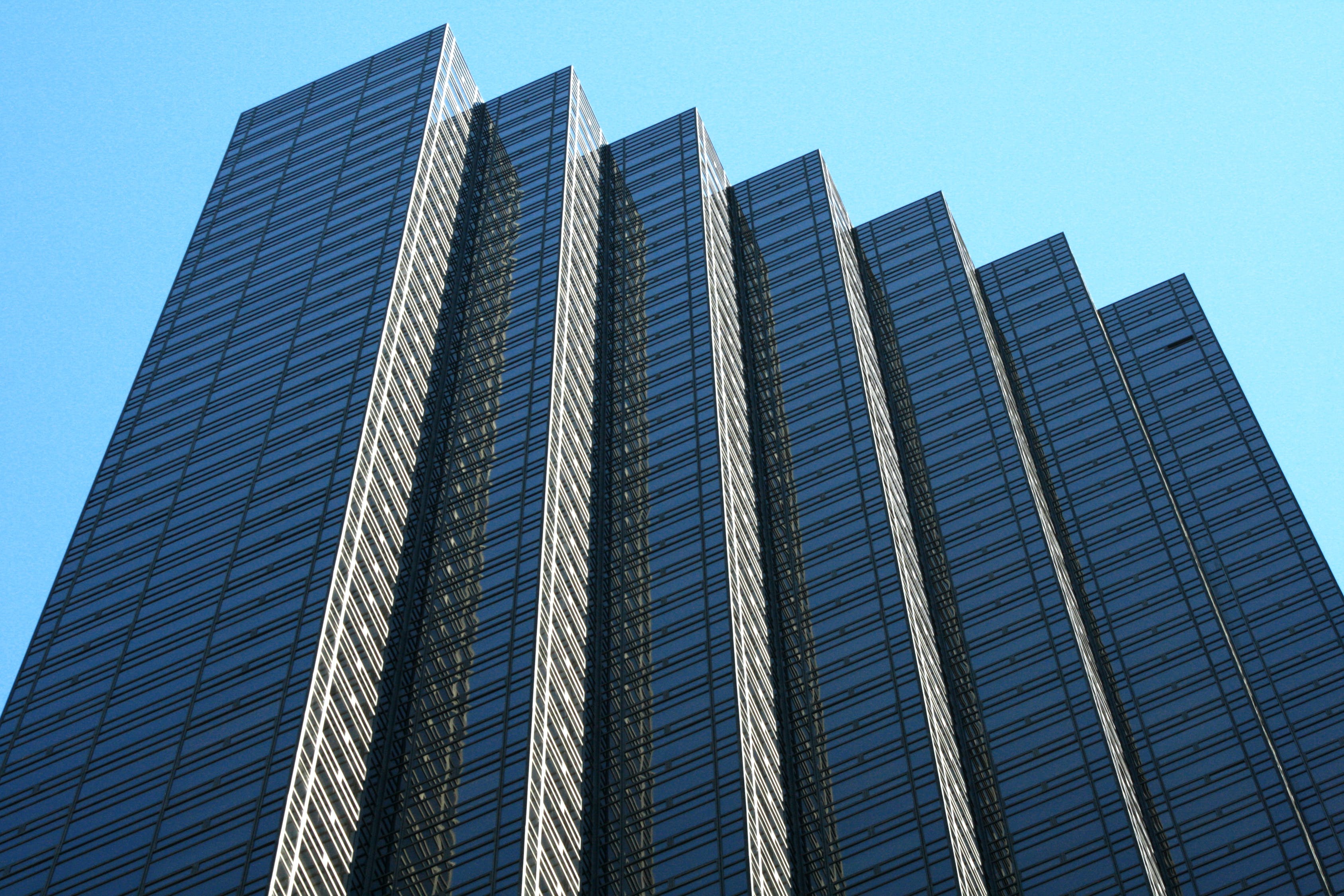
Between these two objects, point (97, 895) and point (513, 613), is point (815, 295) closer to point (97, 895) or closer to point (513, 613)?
point (513, 613)

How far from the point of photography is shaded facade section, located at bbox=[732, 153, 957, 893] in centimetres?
7931

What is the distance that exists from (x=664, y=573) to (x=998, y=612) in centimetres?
1870

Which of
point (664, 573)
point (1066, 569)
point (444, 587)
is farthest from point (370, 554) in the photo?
point (1066, 569)

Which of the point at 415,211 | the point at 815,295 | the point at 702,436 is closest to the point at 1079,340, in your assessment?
the point at 815,295

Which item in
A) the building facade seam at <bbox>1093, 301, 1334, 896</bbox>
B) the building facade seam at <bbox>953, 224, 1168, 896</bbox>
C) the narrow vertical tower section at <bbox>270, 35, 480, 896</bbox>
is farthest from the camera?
the building facade seam at <bbox>1093, 301, 1334, 896</bbox>

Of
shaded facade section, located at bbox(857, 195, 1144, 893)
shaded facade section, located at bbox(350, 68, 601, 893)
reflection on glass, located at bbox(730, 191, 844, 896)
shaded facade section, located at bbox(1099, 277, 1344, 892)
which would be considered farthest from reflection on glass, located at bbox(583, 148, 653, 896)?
shaded facade section, located at bbox(1099, 277, 1344, 892)

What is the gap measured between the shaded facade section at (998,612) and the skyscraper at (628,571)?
0.25 m

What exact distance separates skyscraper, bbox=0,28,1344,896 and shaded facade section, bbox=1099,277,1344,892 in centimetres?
28

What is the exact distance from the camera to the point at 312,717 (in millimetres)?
73188

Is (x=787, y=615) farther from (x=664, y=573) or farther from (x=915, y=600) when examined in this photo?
(x=664, y=573)

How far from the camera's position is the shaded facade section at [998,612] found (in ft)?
270

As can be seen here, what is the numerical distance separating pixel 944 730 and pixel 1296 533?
102ft

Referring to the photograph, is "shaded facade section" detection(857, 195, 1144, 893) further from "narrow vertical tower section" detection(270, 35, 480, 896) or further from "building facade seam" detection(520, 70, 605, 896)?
"narrow vertical tower section" detection(270, 35, 480, 896)

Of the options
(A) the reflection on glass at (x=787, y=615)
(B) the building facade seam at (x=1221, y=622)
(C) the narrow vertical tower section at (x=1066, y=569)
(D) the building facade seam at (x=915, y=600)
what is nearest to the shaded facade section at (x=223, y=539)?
(A) the reflection on glass at (x=787, y=615)
